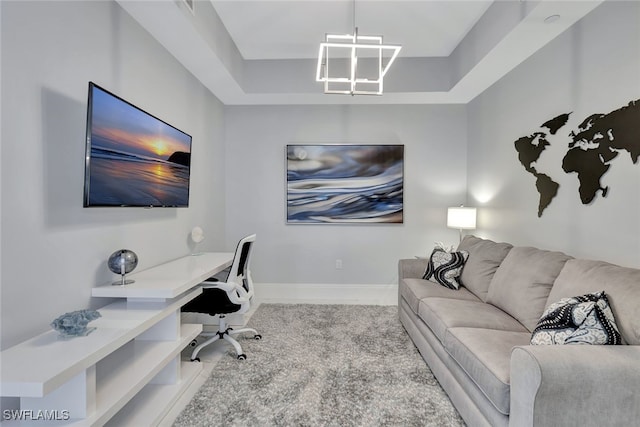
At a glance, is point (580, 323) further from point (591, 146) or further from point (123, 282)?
point (123, 282)

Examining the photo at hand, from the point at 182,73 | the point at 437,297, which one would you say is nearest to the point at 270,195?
the point at 182,73

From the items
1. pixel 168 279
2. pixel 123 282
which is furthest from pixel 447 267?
pixel 123 282

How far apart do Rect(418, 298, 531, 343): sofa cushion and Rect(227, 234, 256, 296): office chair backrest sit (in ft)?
4.79

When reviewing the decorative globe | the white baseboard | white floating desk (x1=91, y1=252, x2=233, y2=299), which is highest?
the decorative globe

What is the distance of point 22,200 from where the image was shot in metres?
1.38

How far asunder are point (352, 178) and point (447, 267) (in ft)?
5.58

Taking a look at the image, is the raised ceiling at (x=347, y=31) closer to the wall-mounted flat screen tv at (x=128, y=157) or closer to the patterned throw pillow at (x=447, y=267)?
the wall-mounted flat screen tv at (x=128, y=157)

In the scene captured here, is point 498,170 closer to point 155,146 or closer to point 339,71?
point 339,71

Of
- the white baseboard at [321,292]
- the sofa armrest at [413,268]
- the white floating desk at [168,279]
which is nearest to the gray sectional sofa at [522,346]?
the sofa armrest at [413,268]

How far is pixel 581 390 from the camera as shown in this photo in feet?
3.94

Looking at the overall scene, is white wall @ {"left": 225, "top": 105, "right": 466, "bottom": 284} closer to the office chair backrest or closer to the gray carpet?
the gray carpet

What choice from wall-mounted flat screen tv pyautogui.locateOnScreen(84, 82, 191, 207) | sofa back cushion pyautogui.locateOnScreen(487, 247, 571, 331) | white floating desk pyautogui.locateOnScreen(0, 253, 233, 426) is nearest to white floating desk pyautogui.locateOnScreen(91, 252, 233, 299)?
white floating desk pyautogui.locateOnScreen(0, 253, 233, 426)

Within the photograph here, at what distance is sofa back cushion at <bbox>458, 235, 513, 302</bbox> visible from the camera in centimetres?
261

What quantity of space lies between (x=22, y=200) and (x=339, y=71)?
3.16m
